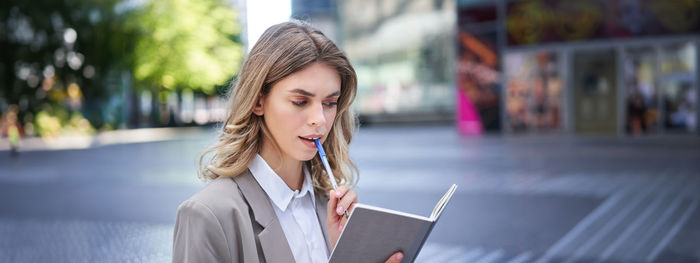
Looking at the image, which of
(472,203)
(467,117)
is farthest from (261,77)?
(467,117)

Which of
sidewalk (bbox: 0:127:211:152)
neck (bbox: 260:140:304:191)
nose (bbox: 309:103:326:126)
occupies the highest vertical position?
nose (bbox: 309:103:326:126)

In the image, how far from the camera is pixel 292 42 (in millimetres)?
1551

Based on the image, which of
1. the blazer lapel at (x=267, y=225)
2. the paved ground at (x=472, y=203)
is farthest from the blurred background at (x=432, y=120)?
the blazer lapel at (x=267, y=225)

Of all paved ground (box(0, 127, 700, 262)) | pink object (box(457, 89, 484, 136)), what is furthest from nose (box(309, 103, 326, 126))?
pink object (box(457, 89, 484, 136))

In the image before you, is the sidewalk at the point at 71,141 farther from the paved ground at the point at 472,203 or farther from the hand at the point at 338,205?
the hand at the point at 338,205

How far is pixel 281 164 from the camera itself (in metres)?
1.68

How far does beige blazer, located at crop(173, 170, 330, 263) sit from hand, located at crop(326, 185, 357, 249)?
13 cm

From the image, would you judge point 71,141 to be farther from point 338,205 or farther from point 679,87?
point 338,205

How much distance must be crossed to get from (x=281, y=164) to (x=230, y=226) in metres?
0.30

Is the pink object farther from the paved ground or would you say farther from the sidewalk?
the sidewalk

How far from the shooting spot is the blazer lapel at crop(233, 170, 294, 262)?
4.95 feet

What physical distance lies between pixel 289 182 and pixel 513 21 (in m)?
19.6

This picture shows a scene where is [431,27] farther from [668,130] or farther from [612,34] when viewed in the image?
[668,130]

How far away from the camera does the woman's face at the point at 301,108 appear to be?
1.56m
